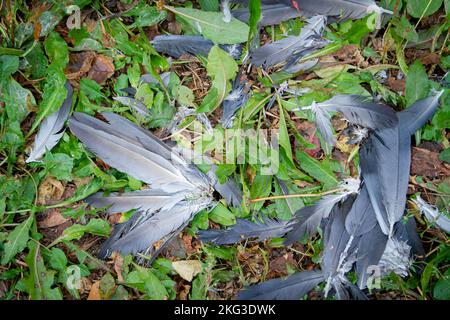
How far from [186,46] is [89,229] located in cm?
73

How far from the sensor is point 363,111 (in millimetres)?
1576

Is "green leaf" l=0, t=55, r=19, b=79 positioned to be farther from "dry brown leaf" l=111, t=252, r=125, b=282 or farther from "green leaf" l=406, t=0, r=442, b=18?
"green leaf" l=406, t=0, r=442, b=18

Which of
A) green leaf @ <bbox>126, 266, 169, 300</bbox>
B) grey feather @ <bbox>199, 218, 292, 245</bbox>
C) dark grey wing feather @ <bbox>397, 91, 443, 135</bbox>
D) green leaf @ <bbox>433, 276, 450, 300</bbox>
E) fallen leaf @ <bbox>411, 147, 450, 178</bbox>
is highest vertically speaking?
dark grey wing feather @ <bbox>397, 91, 443, 135</bbox>

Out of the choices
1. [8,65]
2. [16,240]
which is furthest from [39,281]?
[8,65]

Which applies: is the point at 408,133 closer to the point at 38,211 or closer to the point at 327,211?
the point at 327,211

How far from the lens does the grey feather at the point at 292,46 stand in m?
1.65

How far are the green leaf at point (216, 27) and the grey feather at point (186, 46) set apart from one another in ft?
0.10

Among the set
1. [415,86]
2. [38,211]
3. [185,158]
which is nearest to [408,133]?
[415,86]

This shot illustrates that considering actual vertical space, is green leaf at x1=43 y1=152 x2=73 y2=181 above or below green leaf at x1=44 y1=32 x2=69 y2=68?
below

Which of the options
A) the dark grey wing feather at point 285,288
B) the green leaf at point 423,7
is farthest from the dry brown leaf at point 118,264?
the green leaf at point 423,7

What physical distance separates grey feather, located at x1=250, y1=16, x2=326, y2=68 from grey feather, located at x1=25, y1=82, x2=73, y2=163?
2.25 ft

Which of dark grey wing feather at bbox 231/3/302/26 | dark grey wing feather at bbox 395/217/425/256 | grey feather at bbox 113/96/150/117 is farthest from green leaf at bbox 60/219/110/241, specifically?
dark grey wing feather at bbox 395/217/425/256

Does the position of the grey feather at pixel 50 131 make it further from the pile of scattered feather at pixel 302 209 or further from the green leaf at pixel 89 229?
the green leaf at pixel 89 229

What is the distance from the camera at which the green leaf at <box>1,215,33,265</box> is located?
5.39ft
